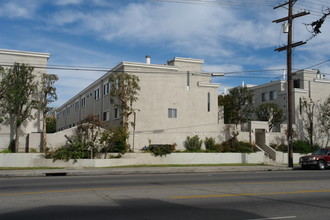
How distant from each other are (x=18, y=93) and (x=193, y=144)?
55.4 ft

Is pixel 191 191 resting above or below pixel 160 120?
below

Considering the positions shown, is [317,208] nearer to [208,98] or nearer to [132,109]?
[132,109]

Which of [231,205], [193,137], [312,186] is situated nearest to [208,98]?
[193,137]

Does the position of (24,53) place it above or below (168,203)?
above

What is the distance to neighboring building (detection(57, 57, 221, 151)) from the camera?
34469mm

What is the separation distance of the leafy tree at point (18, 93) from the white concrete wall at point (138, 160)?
7.28 ft

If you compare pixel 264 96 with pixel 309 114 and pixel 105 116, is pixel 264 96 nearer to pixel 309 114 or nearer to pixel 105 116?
pixel 309 114

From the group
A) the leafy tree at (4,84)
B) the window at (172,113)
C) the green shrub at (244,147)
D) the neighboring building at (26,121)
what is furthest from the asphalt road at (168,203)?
the window at (172,113)

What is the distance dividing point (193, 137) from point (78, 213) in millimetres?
26843

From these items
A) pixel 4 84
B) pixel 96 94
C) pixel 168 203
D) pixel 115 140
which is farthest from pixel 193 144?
pixel 168 203

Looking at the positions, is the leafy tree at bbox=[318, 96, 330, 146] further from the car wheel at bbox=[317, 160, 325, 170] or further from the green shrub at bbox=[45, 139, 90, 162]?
the green shrub at bbox=[45, 139, 90, 162]

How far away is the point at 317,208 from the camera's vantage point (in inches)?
378

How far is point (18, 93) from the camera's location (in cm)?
2758

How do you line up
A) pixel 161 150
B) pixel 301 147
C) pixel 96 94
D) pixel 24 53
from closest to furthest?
pixel 24 53 → pixel 161 150 → pixel 301 147 → pixel 96 94
